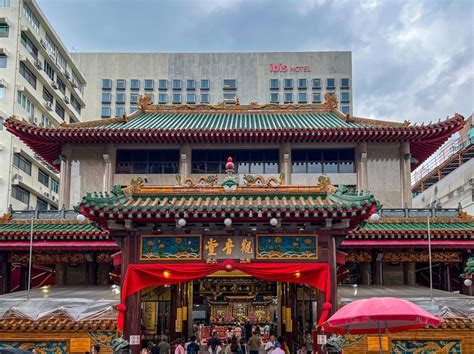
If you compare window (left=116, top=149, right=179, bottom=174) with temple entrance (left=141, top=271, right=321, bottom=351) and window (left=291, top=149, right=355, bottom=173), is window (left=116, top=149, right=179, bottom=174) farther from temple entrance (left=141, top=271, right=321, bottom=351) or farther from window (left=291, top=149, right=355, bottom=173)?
window (left=291, top=149, right=355, bottom=173)

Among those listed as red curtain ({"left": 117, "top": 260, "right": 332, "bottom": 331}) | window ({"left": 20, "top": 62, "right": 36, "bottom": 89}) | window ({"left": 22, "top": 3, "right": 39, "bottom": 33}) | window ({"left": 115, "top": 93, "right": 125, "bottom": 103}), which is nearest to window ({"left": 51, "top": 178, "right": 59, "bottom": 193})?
window ({"left": 20, "top": 62, "right": 36, "bottom": 89})

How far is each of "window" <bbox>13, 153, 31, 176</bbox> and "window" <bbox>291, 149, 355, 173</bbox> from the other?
31.3m

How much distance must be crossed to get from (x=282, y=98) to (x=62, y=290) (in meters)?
68.3

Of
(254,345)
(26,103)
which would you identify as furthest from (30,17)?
(254,345)

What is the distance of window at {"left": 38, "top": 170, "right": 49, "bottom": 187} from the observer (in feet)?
180

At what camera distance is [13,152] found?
161 feet

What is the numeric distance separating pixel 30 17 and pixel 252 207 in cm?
4518

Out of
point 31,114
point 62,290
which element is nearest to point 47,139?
point 62,290

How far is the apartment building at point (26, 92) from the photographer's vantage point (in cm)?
4884

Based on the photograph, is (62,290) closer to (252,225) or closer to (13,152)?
(252,225)

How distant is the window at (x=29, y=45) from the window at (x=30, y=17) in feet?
5.23

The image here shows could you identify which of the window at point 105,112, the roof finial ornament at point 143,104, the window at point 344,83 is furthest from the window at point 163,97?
the roof finial ornament at point 143,104

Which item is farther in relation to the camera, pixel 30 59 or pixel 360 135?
pixel 30 59

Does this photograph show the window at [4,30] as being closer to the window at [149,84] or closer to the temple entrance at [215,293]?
the temple entrance at [215,293]
